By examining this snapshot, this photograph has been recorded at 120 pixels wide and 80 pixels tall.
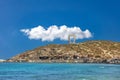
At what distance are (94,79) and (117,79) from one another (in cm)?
510

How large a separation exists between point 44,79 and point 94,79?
37.1 ft

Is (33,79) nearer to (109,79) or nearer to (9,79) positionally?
(9,79)

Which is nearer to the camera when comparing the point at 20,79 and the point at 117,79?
the point at 117,79

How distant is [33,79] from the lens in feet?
269

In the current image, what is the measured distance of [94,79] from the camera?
78625mm

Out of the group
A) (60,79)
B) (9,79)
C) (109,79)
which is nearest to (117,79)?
(109,79)

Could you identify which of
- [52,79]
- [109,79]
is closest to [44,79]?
[52,79]

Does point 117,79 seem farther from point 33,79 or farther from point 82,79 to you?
point 33,79

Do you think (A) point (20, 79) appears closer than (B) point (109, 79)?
No

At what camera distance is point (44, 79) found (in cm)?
8119

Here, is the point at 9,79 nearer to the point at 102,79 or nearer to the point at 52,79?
the point at 52,79

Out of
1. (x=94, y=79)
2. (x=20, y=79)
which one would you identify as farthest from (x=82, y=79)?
(x=20, y=79)

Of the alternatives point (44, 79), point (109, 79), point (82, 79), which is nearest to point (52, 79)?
point (44, 79)

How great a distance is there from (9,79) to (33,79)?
18.6 feet
